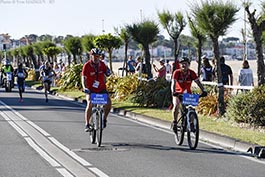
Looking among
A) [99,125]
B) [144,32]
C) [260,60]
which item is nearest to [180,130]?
[99,125]

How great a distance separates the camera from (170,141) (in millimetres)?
14141

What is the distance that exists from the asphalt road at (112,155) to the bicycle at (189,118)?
8.6 inches

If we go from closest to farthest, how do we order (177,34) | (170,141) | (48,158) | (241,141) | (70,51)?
(48,158) < (241,141) < (170,141) < (177,34) < (70,51)

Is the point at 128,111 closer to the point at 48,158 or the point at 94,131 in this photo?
the point at 94,131

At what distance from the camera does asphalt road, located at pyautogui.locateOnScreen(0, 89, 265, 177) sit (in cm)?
1029

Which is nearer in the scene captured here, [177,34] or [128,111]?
[128,111]

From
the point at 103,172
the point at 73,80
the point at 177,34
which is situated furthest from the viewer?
the point at 73,80

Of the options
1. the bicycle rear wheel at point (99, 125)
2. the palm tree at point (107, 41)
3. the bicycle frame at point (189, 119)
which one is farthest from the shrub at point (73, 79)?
the bicycle frame at point (189, 119)

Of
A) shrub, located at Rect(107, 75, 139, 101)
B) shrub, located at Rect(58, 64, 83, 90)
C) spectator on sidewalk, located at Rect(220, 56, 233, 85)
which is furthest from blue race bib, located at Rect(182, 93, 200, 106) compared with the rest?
shrub, located at Rect(58, 64, 83, 90)

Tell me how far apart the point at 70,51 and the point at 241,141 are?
105ft

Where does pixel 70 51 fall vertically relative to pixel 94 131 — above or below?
above

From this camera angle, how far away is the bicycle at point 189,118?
1275cm

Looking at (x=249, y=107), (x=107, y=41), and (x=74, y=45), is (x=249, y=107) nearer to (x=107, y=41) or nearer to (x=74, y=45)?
(x=107, y=41)

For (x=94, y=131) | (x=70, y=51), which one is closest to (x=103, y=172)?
(x=94, y=131)
